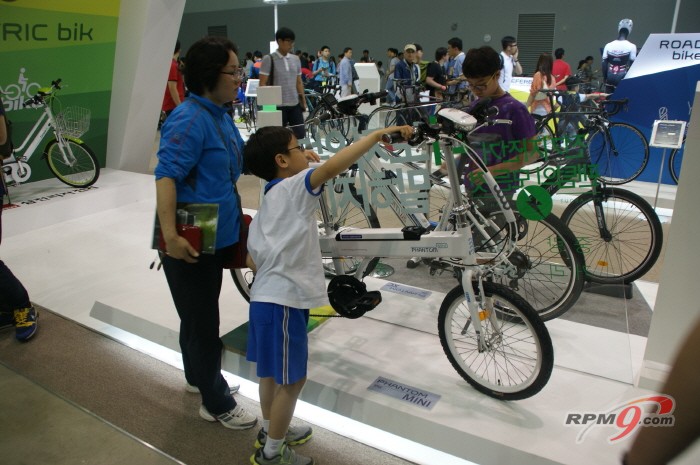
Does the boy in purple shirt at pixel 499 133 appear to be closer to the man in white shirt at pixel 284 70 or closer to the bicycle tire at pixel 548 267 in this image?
the bicycle tire at pixel 548 267

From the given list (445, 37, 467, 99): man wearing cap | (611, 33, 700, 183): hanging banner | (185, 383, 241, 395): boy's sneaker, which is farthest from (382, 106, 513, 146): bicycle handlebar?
(445, 37, 467, 99): man wearing cap

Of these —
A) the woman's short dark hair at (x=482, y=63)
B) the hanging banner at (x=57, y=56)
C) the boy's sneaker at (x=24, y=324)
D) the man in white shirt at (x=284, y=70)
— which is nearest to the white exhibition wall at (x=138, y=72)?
the hanging banner at (x=57, y=56)

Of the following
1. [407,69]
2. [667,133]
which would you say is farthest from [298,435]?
[407,69]

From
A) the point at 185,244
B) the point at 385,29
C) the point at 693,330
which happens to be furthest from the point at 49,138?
the point at 385,29

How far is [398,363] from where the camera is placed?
265 cm

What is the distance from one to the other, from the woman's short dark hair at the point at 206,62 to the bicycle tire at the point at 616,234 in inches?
72.2

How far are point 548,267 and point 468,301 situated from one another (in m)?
0.74

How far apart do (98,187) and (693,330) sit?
604 cm

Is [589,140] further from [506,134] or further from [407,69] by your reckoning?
[407,69]

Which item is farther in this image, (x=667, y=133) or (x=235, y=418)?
(x=667, y=133)

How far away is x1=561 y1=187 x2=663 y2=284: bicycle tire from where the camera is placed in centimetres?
281

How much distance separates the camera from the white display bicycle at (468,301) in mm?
2203

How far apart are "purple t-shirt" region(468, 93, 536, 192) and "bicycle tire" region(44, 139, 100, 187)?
4670 mm

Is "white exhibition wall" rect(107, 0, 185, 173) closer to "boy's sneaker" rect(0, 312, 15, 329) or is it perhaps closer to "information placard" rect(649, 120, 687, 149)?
"boy's sneaker" rect(0, 312, 15, 329)
